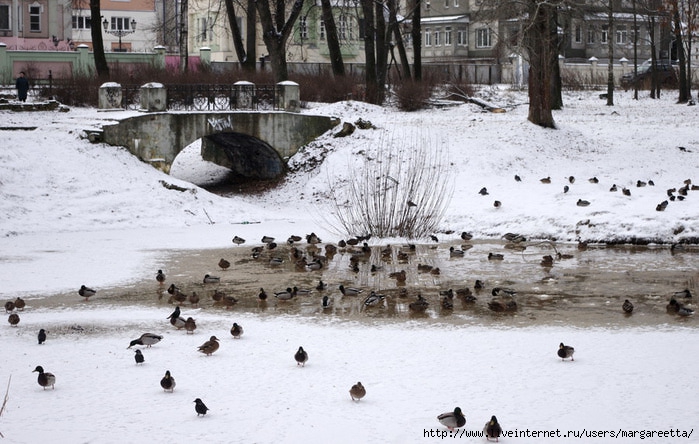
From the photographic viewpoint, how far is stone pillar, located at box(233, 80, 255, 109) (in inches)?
1350

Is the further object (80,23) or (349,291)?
(80,23)

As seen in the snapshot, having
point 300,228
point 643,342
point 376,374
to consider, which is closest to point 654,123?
point 300,228

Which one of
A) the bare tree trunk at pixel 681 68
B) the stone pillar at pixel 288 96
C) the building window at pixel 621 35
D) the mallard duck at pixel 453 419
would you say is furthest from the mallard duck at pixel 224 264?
the building window at pixel 621 35

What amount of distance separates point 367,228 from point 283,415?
45.0 ft

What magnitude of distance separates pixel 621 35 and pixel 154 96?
170 ft

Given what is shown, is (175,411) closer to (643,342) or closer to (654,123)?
(643,342)

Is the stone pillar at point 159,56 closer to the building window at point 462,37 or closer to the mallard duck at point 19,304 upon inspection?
the mallard duck at point 19,304

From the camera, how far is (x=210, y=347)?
43.1 ft

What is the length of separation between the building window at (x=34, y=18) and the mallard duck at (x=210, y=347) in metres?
56.8

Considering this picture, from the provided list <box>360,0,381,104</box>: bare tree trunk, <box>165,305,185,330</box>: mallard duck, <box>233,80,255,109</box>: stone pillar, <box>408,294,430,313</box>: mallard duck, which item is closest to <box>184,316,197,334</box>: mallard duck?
<box>165,305,185,330</box>: mallard duck

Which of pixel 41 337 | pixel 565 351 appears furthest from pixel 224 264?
pixel 565 351

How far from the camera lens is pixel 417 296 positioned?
1752 centimetres

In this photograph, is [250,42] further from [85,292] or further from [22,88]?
[85,292]

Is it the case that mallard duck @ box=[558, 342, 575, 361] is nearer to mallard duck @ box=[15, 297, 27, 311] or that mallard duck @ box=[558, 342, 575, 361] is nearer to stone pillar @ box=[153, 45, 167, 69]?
mallard duck @ box=[15, 297, 27, 311]
